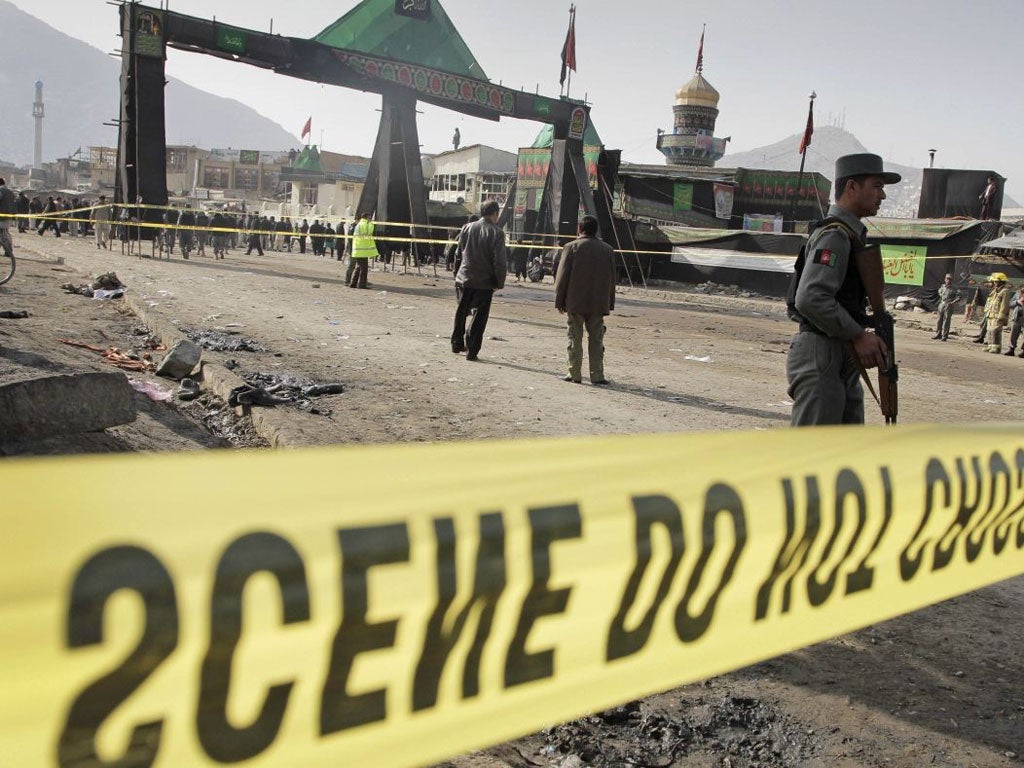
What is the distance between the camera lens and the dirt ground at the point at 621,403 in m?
2.74

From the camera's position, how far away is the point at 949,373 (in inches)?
477

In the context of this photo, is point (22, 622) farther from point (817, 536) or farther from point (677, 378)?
point (677, 378)

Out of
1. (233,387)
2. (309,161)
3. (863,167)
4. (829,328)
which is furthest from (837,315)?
(309,161)

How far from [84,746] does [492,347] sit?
10.0 metres

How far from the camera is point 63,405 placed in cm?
422

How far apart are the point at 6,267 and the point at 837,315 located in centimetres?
1526

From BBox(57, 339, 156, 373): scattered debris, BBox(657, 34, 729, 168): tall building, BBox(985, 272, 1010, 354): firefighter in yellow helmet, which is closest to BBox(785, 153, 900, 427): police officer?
BBox(57, 339, 156, 373): scattered debris

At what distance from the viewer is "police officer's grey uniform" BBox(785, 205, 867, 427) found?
135 inches

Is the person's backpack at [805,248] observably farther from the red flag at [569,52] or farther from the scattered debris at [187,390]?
the red flag at [569,52]

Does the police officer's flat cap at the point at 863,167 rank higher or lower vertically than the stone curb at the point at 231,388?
higher

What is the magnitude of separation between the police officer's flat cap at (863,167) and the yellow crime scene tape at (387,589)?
2043mm

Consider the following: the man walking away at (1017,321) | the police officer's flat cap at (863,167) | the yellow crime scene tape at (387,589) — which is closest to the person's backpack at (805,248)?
the police officer's flat cap at (863,167)

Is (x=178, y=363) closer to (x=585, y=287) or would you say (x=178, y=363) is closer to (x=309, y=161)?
(x=585, y=287)

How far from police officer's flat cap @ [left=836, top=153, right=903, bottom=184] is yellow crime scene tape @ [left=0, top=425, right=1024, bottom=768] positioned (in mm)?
2043
